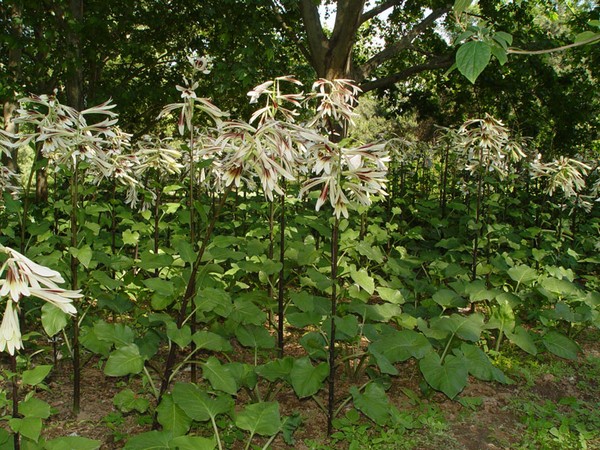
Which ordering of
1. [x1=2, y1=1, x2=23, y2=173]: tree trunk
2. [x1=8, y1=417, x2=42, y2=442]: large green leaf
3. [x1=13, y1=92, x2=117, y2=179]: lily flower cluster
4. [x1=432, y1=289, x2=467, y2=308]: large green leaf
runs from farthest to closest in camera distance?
1. [x1=2, y1=1, x2=23, y2=173]: tree trunk
2. [x1=432, y1=289, x2=467, y2=308]: large green leaf
3. [x1=13, y1=92, x2=117, y2=179]: lily flower cluster
4. [x1=8, y1=417, x2=42, y2=442]: large green leaf

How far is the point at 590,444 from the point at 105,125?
9.58 ft

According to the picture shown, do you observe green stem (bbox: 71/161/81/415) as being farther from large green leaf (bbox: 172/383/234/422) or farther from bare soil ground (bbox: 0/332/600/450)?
large green leaf (bbox: 172/383/234/422)

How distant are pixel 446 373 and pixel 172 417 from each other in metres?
1.33

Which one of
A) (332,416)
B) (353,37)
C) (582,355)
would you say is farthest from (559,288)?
(353,37)

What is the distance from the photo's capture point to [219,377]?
2.39 metres

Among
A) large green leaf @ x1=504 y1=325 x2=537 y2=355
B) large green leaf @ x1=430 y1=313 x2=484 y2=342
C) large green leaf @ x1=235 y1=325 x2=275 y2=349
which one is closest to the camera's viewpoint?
large green leaf @ x1=235 y1=325 x2=275 y2=349

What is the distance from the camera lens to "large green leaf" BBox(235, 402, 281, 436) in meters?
2.24

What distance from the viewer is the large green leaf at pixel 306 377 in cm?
252

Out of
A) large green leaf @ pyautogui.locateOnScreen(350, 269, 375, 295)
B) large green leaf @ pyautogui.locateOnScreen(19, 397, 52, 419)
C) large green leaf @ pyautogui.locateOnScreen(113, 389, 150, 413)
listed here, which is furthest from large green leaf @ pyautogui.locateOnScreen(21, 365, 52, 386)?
large green leaf @ pyautogui.locateOnScreen(350, 269, 375, 295)

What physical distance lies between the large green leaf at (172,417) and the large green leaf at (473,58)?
182 centimetres

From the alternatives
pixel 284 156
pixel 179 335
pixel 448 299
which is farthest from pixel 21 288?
pixel 448 299

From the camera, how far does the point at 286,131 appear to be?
2236mm

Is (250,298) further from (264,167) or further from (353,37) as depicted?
(353,37)

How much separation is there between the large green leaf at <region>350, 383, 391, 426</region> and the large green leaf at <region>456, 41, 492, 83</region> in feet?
6.08
